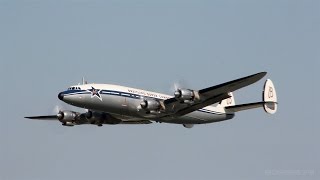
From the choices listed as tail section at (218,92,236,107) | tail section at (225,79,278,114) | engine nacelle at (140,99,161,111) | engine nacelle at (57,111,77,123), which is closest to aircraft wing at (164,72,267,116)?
engine nacelle at (140,99,161,111)

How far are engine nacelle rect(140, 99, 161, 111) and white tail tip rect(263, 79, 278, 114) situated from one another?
10.2 m

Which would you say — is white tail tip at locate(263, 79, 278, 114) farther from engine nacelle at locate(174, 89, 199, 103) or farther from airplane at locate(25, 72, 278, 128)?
→ engine nacelle at locate(174, 89, 199, 103)

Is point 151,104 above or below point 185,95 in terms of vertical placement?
below

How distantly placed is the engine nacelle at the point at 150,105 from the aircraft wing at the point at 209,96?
74 cm

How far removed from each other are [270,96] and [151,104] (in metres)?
12.4

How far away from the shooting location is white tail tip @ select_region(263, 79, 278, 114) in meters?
49.7

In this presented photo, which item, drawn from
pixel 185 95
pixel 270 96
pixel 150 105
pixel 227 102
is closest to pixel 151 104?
pixel 150 105

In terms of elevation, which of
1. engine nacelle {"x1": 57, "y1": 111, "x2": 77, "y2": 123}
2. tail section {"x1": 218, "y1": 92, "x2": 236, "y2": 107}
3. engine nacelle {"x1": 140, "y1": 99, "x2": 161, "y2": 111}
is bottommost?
engine nacelle {"x1": 140, "y1": 99, "x2": 161, "y2": 111}

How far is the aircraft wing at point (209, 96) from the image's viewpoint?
138ft

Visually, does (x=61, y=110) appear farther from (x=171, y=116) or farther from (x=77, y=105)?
(x=171, y=116)

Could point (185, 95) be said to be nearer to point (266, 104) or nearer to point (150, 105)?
point (150, 105)

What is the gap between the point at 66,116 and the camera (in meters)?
49.6

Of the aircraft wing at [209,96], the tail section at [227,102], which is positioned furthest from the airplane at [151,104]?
the tail section at [227,102]

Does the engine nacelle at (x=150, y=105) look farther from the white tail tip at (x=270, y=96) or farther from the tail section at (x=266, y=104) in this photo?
the white tail tip at (x=270, y=96)
